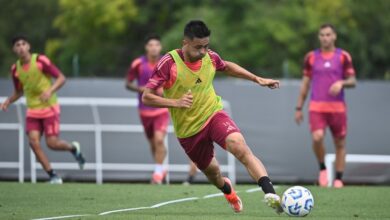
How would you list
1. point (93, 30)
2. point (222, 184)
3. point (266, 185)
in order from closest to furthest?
point (266, 185)
point (222, 184)
point (93, 30)

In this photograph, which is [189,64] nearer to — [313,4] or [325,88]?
[325,88]

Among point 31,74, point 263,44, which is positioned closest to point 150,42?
point 31,74

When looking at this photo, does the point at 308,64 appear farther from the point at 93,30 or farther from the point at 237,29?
the point at 93,30

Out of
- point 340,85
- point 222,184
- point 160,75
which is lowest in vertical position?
point 222,184

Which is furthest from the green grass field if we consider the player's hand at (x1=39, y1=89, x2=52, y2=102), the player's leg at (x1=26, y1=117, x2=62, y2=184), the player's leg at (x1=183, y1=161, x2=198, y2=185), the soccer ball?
the player's leg at (x1=183, y1=161, x2=198, y2=185)

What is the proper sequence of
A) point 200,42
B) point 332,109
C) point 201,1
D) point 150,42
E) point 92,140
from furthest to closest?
point 201,1
point 92,140
point 150,42
point 332,109
point 200,42

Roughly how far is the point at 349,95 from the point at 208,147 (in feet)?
28.3

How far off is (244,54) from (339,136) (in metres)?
22.5

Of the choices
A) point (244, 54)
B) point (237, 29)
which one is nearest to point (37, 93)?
point (244, 54)

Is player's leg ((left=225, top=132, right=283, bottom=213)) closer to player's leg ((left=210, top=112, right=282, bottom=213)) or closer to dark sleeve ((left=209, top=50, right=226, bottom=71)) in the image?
player's leg ((left=210, top=112, right=282, bottom=213))

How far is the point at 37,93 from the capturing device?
17547 millimetres

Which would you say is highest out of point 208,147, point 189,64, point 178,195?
point 189,64

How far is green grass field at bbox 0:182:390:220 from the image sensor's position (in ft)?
39.6

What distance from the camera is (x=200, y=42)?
38.7 ft
